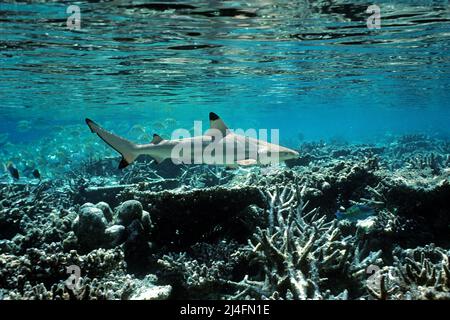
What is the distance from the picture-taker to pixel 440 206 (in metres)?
6.83

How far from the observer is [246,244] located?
261 inches

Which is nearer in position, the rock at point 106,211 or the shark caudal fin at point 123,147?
the shark caudal fin at point 123,147

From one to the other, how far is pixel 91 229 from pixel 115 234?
1.59 feet

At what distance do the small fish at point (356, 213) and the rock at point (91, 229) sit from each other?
522 cm

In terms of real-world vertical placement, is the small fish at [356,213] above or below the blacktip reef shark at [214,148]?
below

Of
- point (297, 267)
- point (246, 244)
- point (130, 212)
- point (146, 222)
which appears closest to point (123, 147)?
point (130, 212)

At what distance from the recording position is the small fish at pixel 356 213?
291 inches

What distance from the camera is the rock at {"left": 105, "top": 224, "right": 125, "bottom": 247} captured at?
6527 mm

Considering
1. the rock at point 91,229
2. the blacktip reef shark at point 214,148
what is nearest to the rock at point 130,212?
the rock at point 91,229

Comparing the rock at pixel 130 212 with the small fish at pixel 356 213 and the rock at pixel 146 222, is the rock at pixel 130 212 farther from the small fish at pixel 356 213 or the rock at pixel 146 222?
the small fish at pixel 356 213

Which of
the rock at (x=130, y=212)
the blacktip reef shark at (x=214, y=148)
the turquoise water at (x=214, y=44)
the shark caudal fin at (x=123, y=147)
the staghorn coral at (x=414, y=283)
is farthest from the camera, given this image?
the turquoise water at (x=214, y=44)

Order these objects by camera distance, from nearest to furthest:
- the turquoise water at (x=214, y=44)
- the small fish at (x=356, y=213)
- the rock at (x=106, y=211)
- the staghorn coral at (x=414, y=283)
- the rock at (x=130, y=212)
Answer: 1. the staghorn coral at (x=414, y=283)
2. the rock at (x=130, y=212)
3. the small fish at (x=356, y=213)
4. the rock at (x=106, y=211)
5. the turquoise water at (x=214, y=44)

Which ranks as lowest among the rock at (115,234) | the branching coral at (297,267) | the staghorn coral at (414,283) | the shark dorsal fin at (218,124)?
the rock at (115,234)

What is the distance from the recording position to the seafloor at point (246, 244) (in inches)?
176
